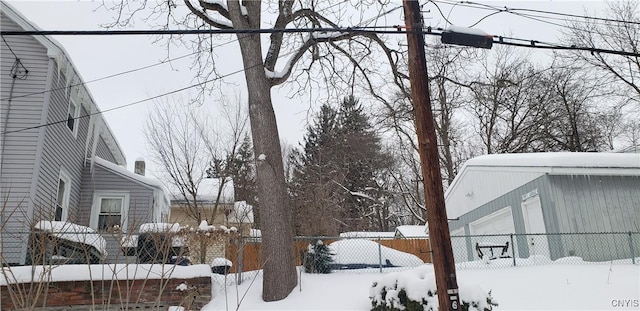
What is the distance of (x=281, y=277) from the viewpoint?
8.27 metres

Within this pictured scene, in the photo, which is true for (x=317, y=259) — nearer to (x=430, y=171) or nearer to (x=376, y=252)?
(x=376, y=252)

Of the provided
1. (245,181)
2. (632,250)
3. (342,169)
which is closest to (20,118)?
(245,181)

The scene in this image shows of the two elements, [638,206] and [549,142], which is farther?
[549,142]

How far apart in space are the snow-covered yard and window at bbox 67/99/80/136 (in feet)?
25.7

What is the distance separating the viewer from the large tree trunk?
8.31m

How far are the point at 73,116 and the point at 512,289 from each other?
514 inches

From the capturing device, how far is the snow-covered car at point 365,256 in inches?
437

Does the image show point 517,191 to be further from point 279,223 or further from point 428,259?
point 279,223

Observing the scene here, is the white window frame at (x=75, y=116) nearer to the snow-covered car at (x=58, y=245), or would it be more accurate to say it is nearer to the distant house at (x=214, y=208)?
the snow-covered car at (x=58, y=245)

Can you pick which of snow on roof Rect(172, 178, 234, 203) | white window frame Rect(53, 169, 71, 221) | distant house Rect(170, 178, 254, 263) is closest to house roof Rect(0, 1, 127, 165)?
white window frame Rect(53, 169, 71, 221)

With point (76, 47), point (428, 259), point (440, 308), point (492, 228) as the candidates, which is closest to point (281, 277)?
point (440, 308)

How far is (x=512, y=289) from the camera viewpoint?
8.83m

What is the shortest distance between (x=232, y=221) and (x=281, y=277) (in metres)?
15.3

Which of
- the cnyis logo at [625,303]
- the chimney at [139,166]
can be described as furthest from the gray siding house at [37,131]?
the cnyis logo at [625,303]
